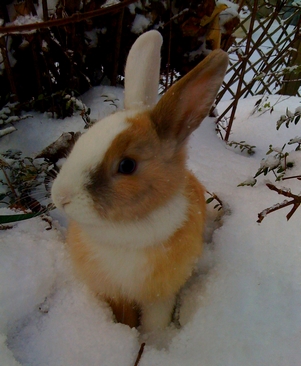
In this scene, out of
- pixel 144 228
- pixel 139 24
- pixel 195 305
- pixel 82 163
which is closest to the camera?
pixel 82 163

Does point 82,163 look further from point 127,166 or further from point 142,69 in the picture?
point 142,69

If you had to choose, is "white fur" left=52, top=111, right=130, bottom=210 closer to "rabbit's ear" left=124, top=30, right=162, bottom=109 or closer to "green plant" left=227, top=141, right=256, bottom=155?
"rabbit's ear" left=124, top=30, right=162, bottom=109

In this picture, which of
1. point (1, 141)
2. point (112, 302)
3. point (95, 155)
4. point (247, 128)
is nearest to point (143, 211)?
point (95, 155)

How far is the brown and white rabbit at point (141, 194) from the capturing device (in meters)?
1.22

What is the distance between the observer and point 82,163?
121 cm

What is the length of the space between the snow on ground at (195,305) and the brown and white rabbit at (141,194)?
139 mm

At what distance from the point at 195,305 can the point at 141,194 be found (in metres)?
0.67

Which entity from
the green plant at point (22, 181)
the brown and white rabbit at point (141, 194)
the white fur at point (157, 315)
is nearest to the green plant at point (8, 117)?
the green plant at point (22, 181)

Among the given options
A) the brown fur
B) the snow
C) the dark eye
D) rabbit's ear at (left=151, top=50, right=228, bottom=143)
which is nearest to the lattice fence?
the snow

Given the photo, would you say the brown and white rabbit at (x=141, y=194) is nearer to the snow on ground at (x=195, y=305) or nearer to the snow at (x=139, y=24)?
the snow on ground at (x=195, y=305)

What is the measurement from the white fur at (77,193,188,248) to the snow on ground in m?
0.37

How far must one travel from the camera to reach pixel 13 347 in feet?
4.47

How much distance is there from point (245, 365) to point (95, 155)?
947mm

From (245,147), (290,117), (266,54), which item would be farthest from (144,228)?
(266,54)
